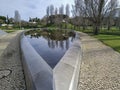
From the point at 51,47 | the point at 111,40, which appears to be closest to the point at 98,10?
the point at 111,40

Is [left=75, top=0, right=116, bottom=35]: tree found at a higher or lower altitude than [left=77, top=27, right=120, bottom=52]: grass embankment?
higher

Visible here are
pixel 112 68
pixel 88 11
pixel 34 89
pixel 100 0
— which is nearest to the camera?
pixel 34 89

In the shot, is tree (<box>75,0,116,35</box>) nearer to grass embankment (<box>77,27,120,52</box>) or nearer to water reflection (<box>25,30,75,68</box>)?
grass embankment (<box>77,27,120,52</box>)

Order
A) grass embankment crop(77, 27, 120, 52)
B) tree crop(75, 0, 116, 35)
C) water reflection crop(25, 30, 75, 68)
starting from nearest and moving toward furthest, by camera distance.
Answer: water reflection crop(25, 30, 75, 68)
grass embankment crop(77, 27, 120, 52)
tree crop(75, 0, 116, 35)

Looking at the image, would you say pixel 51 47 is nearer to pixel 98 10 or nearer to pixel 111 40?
pixel 111 40

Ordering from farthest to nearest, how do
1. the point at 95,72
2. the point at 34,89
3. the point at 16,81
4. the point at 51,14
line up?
the point at 51,14, the point at 95,72, the point at 16,81, the point at 34,89

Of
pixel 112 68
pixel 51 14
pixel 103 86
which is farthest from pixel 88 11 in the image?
pixel 51 14

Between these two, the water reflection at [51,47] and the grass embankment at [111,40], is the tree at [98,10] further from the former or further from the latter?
the water reflection at [51,47]

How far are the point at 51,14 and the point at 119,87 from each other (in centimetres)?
5568

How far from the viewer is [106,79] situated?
4457 millimetres

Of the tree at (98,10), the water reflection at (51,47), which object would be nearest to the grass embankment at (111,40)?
the tree at (98,10)

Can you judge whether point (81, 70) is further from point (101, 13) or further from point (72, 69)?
point (101, 13)

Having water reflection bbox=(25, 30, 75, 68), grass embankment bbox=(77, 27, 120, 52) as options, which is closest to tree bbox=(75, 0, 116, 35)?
Result: grass embankment bbox=(77, 27, 120, 52)

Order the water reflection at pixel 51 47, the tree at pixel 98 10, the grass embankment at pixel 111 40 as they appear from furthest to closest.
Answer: the tree at pixel 98 10 → the grass embankment at pixel 111 40 → the water reflection at pixel 51 47
